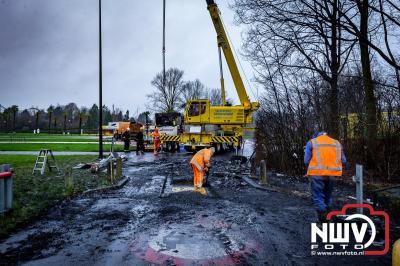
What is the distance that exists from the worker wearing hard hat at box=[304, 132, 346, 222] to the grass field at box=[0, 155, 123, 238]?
5628 mm

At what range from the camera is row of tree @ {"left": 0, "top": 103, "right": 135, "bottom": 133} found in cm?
8844

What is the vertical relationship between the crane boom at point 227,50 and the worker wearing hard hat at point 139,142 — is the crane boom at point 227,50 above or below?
above

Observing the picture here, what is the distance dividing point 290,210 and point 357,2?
7.16 m

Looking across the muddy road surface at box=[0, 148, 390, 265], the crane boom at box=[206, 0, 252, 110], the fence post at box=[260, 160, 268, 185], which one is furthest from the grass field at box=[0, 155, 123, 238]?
the crane boom at box=[206, 0, 252, 110]

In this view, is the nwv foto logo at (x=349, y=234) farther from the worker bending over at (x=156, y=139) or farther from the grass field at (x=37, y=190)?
the worker bending over at (x=156, y=139)

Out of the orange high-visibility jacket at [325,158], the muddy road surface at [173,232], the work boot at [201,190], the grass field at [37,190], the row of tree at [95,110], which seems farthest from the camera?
the row of tree at [95,110]

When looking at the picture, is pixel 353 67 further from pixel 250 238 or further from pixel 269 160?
pixel 250 238

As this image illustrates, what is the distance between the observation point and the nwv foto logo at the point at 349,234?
16.7ft

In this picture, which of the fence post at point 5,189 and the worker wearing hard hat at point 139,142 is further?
the worker wearing hard hat at point 139,142

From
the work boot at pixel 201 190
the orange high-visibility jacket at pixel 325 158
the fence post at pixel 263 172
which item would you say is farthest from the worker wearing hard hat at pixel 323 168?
the fence post at pixel 263 172

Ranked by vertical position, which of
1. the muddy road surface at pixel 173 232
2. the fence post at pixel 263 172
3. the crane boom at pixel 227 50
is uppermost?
the crane boom at pixel 227 50

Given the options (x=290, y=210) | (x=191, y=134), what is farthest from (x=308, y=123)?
(x=191, y=134)

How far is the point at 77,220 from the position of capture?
6.86 m

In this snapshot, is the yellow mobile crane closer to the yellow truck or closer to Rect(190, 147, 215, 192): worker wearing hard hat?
the yellow truck
